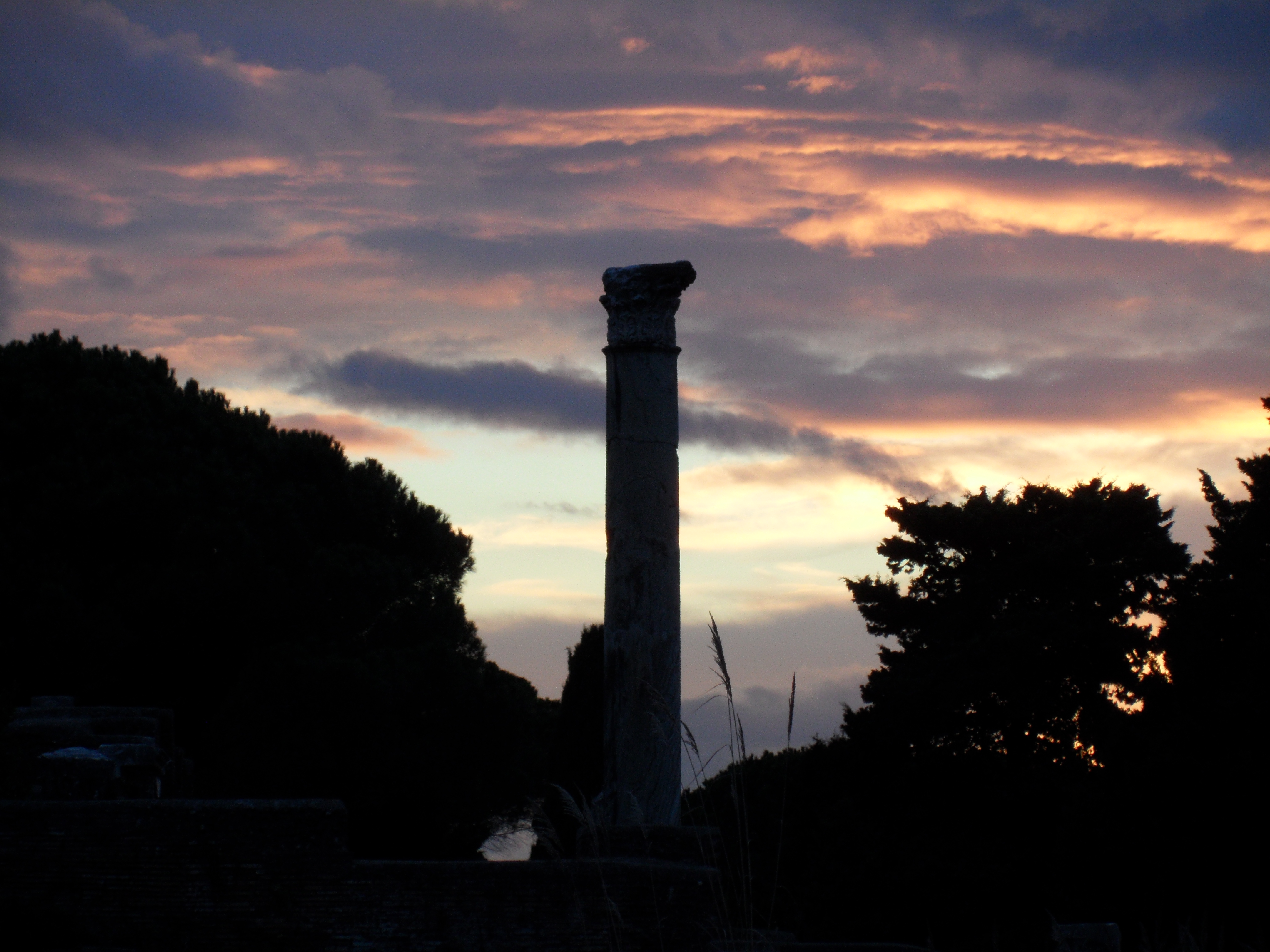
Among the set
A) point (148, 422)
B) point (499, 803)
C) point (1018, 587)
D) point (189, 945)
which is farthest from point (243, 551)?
point (189, 945)

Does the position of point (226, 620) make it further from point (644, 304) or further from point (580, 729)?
point (644, 304)

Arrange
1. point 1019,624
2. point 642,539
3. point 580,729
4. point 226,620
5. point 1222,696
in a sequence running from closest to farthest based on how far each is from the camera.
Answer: point 642,539 → point 1222,696 → point 580,729 → point 226,620 → point 1019,624

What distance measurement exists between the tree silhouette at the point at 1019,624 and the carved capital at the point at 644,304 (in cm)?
1430

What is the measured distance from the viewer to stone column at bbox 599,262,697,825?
27.0 ft

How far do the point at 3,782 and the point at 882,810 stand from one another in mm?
16522

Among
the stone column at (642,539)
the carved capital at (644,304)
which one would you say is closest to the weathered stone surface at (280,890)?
the stone column at (642,539)

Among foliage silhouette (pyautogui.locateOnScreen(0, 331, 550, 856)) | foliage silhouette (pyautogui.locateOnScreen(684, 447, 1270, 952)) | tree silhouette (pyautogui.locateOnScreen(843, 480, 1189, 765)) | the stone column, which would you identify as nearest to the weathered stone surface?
the stone column

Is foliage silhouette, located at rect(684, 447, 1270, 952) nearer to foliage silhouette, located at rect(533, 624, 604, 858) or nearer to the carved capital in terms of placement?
foliage silhouette, located at rect(533, 624, 604, 858)

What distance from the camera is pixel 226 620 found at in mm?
20297

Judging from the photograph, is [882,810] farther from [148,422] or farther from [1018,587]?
[148,422]

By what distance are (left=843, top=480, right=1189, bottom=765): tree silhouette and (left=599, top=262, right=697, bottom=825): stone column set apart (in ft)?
46.4

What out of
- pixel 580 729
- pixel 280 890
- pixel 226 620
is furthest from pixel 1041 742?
pixel 280 890

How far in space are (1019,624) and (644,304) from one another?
14854 millimetres

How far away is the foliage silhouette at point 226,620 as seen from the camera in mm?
19156
